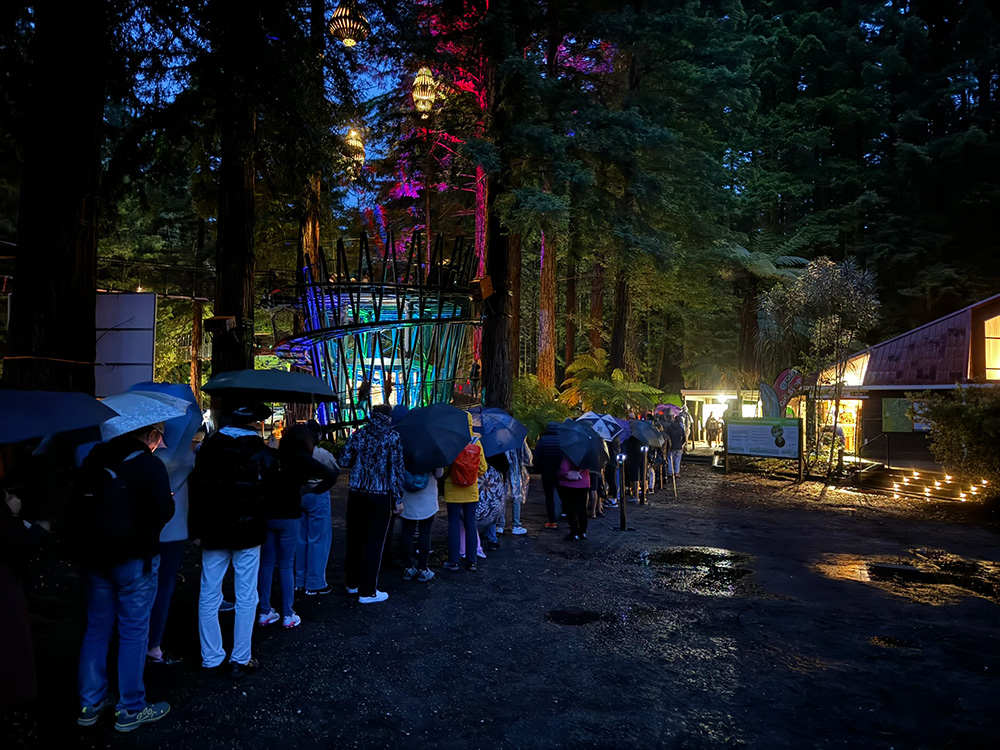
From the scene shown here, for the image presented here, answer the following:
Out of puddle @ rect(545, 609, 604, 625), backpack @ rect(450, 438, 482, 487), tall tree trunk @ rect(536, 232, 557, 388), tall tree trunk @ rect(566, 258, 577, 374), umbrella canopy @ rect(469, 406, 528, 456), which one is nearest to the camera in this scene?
puddle @ rect(545, 609, 604, 625)

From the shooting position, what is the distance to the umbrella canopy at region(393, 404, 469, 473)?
21.7 feet

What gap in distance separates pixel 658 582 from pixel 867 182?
35.5 m

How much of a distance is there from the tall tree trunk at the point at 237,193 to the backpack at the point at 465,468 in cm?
373

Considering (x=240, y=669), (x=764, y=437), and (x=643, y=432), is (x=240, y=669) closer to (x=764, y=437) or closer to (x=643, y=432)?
(x=643, y=432)

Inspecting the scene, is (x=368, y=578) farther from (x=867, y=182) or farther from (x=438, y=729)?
(x=867, y=182)

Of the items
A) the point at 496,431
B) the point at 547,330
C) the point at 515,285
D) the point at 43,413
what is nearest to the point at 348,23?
the point at 496,431

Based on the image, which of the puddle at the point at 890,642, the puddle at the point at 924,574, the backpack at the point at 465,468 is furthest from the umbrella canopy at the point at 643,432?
the puddle at the point at 890,642

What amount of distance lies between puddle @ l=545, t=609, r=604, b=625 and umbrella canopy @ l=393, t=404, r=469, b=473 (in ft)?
5.74

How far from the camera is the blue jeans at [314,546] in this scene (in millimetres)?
6629

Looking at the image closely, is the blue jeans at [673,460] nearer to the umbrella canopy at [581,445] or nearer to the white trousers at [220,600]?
the umbrella canopy at [581,445]

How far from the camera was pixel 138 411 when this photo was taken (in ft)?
13.4

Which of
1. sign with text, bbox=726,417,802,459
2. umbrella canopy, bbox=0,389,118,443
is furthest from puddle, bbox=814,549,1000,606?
sign with text, bbox=726,417,802,459

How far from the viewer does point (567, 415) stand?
20.0 meters

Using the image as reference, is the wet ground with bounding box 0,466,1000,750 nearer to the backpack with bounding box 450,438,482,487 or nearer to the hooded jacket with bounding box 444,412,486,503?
the hooded jacket with bounding box 444,412,486,503
